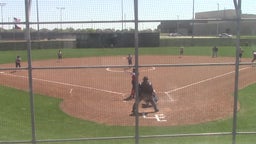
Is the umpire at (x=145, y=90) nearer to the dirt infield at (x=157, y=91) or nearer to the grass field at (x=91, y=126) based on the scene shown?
the dirt infield at (x=157, y=91)

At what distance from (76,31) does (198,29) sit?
2778mm

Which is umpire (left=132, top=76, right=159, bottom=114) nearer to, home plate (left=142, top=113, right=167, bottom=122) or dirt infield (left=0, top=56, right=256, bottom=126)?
home plate (left=142, top=113, right=167, bottom=122)

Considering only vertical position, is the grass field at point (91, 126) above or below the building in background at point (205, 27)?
below

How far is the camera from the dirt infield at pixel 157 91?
14.8m

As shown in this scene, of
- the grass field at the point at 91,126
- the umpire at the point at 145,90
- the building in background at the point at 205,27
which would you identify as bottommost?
the grass field at the point at 91,126

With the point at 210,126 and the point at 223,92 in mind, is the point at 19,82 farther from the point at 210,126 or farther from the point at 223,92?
the point at 210,126

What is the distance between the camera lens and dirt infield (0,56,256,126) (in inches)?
583

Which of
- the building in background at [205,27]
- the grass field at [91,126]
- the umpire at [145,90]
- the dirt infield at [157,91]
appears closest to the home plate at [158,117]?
the dirt infield at [157,91]

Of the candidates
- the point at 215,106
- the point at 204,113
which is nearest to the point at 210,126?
the point at 204,113

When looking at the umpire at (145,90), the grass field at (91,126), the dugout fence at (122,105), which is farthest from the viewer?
the umpire at (145,90)

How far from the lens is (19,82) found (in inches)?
925

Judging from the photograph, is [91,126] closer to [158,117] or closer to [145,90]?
[145,90]

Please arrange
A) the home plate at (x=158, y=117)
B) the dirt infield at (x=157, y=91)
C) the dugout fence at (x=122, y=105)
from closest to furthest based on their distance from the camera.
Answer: the dugout fence at (x=122, y=105) → the home plate at (x=158, y=117) → the dirt infield at (x=157, y=91)

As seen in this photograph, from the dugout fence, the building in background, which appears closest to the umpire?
the dugout fence
